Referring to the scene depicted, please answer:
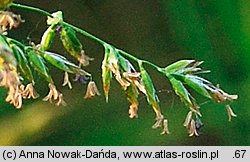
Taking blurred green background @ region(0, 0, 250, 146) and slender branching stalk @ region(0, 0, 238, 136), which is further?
blurred green background @ region(0, 0, 250, 146)

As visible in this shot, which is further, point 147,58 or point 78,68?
point 147,58

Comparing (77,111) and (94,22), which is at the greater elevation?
(94,22)

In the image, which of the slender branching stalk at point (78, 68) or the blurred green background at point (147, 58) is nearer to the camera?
the slender branching stalk at point (78, 68)

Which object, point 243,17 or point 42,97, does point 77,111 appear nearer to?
point 42,97

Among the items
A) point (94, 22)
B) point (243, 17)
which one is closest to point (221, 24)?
point (243, 17)

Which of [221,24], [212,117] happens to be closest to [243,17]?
[221,24]

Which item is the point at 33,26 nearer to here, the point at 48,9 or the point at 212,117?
the point at 48,9
